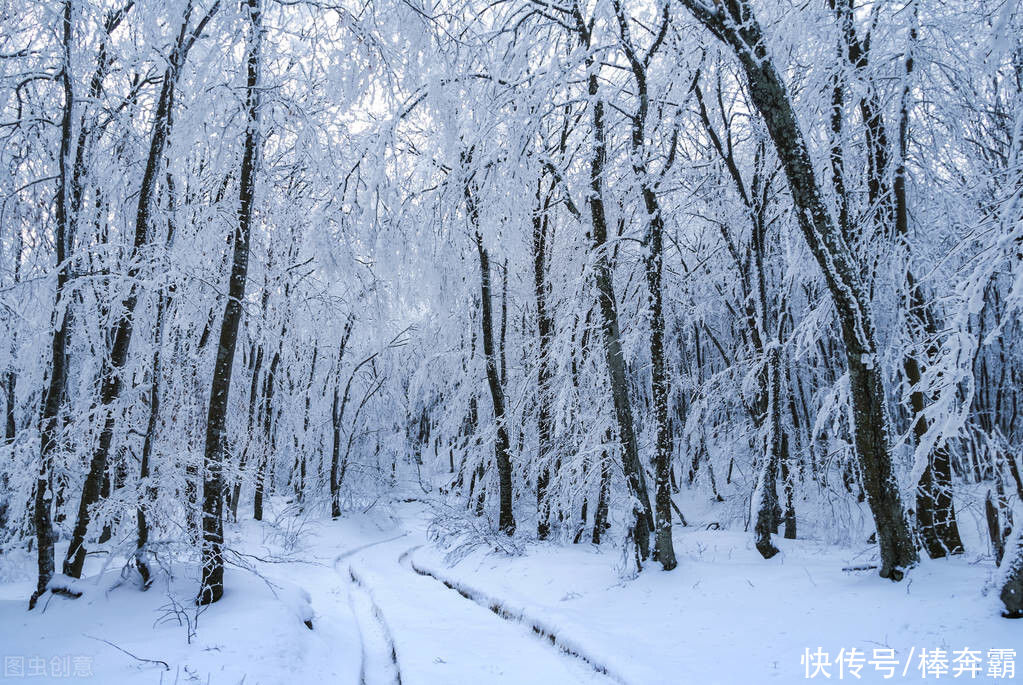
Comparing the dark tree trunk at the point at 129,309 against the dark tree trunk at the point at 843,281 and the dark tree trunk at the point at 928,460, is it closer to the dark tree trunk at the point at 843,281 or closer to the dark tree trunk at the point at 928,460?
the dark tree trunk at the point at 843,281

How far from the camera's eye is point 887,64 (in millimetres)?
6207

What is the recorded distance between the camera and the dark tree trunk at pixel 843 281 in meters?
4.81

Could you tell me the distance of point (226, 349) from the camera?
6766mm

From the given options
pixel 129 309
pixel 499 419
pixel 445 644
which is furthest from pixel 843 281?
pixel 499 419

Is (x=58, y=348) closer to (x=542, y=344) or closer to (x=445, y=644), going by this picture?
(x=445, y=644)

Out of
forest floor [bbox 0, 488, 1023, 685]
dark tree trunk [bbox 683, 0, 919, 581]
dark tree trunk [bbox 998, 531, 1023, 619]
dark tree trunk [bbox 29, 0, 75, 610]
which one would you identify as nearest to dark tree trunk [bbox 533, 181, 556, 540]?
forest floor [bbox 0, 488, 1023, 685]

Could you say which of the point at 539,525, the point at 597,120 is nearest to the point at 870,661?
the point at 597,120

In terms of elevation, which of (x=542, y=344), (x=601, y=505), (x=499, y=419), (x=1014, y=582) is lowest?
(x=601, y=505)

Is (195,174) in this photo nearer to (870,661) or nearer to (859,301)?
(859,301)

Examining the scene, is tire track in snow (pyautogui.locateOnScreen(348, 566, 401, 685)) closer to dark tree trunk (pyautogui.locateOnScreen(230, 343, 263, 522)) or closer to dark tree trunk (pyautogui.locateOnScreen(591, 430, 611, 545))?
dark tree trunk (pyautogui.locateOnScreen(591, 430, 611, 545))

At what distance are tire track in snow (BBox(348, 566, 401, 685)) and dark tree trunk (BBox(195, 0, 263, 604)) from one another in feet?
5.67

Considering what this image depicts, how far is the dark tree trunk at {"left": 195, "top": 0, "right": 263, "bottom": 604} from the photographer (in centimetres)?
622

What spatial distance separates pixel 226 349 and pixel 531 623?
469 centimetres

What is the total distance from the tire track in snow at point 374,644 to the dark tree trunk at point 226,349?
68.0 inches
